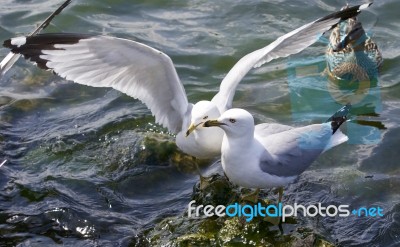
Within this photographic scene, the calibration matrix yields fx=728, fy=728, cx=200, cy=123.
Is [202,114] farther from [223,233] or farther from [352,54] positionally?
[352,54]

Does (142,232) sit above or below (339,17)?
below

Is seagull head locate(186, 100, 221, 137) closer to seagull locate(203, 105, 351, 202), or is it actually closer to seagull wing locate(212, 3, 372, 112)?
seagull wing locate(212, 3, 372, 112)

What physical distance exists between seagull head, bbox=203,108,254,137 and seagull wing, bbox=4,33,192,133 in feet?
3.08

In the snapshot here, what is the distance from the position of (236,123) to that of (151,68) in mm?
1229

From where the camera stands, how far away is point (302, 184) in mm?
5645

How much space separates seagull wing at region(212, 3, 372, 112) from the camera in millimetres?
5656

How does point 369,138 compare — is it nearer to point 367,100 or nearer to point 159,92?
point 367,100

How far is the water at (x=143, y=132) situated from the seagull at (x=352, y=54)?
24 cm

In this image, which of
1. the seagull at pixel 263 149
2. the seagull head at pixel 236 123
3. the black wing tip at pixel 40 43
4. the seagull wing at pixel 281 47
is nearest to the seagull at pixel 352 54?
the seagull wing at pixel 281 47

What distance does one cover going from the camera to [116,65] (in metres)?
5.61

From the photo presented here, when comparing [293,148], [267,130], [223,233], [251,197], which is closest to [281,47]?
[267,130]

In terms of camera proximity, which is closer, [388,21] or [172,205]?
[172,205]

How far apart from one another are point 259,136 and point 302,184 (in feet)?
2.61

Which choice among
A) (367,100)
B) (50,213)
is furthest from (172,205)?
(367,100)
